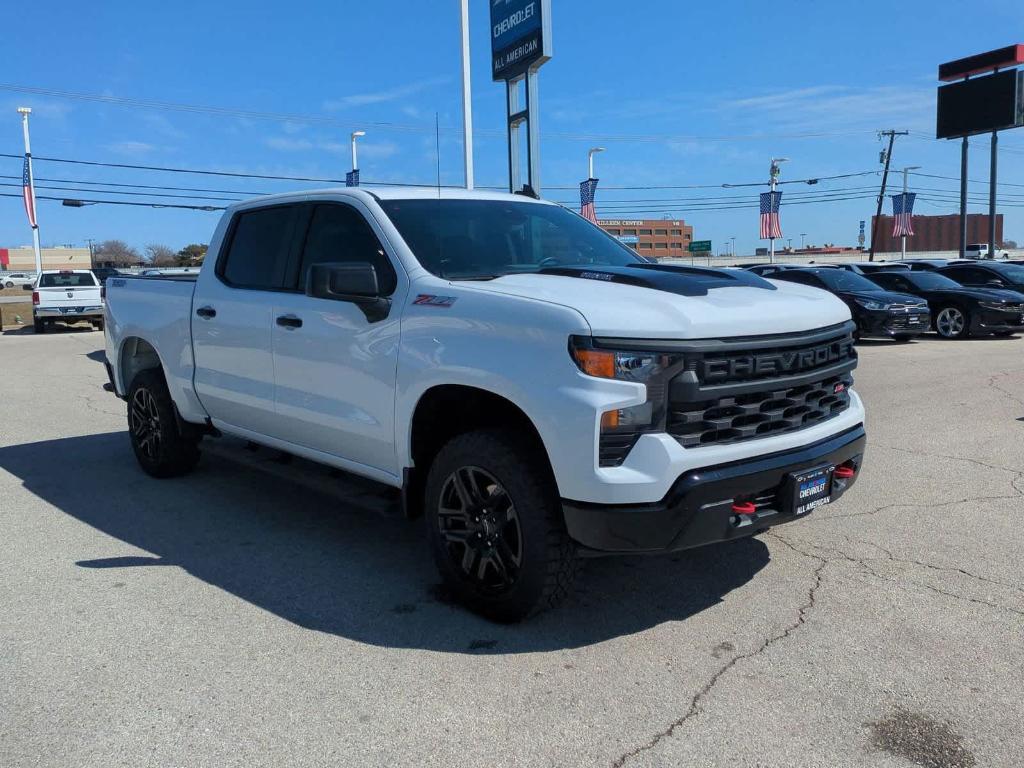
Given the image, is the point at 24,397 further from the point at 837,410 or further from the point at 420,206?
the point at 837,410

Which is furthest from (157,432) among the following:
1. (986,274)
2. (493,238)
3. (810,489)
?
(986,274)

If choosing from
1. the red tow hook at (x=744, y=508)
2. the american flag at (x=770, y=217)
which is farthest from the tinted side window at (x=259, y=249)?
the american flag at (x=770, y=217)

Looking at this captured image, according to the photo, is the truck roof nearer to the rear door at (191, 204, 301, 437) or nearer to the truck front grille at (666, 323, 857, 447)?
the rear door at (191, 204, 301, 437)

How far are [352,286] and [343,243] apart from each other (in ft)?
2.57

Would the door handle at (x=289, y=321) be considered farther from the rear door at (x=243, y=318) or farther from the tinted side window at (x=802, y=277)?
the tinted side window at (x=802, y=277)

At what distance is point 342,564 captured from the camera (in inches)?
185

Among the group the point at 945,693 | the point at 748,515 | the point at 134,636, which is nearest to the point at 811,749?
the point at 945,693

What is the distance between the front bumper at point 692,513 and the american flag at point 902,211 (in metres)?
47.1

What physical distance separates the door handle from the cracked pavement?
0.88 meters

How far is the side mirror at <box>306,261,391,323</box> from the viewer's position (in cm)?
401

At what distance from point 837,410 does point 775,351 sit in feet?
2.38

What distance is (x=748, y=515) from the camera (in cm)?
354

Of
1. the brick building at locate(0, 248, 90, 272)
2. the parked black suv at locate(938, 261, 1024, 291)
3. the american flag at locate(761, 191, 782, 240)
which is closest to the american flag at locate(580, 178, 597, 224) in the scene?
the american flag at locate(761, 191, 782, 240)

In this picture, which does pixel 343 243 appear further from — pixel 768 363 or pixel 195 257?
pixel 195 257
